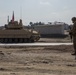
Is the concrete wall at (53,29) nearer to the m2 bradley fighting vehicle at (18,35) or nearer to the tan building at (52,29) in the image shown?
the tan building at (52,29)

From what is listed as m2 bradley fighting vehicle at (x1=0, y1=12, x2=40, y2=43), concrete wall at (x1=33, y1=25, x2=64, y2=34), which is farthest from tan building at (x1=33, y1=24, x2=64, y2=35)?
m2 bradley fighting vehicle at (x1=0, y1=12, x2=40, y2=43)

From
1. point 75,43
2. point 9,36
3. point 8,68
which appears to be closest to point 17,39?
point 9,36

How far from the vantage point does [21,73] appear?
10352 mm

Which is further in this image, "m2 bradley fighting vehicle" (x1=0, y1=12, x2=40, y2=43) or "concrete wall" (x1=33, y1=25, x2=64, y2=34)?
"concrete wall" (x1=33, y1=25, x2=64, y2=34)

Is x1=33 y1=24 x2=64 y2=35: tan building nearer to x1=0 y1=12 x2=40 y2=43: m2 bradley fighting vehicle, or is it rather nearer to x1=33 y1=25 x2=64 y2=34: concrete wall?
x1=33 y1=25 x2=64 y2=34: concrete wall

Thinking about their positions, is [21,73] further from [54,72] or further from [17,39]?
[17,39]

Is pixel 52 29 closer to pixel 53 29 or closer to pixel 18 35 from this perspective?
pixel 53 29

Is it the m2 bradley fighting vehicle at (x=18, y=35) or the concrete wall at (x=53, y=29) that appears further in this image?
the concrete wall at (x=53, y=29)

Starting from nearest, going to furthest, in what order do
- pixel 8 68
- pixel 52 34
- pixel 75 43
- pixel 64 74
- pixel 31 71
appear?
pixel 64 74, pixel 31 71, pixel 8 68, pixel 75 43, pixel 52 34

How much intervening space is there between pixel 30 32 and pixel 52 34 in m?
24.3

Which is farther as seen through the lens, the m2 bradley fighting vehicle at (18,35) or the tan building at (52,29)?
the tan building at (52,29)

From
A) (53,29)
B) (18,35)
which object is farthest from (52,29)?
(18,35)

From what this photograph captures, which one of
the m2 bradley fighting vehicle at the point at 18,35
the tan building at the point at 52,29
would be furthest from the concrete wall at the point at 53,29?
the m2 bradley fighting vehicle at the point at 18,35

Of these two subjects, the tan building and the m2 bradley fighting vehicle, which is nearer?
the m2 bradley fighting vehicle
